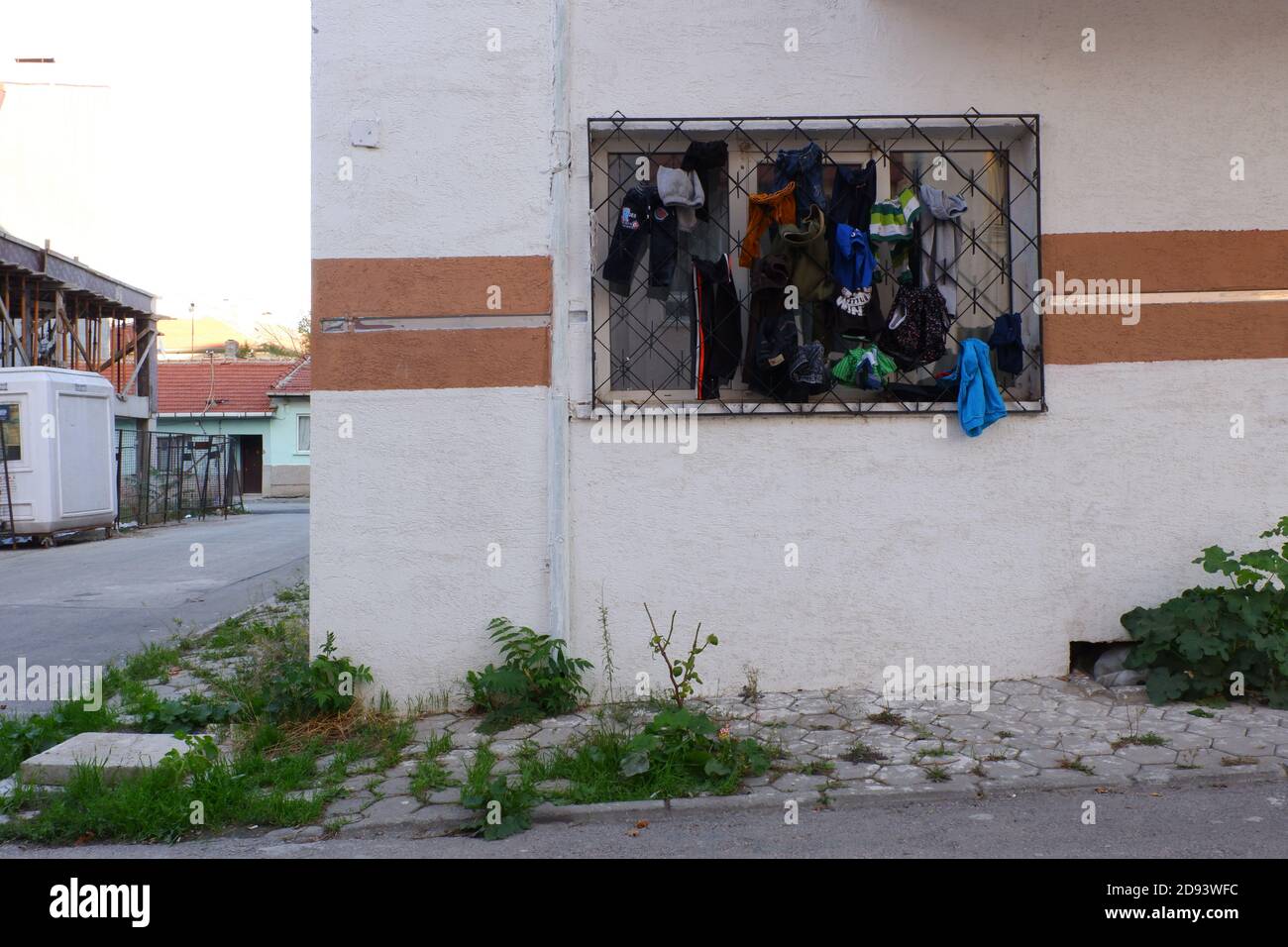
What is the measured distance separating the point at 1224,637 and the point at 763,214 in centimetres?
340

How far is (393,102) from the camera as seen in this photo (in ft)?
18.8

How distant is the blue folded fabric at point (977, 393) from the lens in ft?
18.4

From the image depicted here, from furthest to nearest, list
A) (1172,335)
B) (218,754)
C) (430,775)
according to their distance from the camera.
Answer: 1. (1172,335)
2. (218,754)
3. (430,775)

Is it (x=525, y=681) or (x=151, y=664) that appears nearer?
(x=525, y=681)

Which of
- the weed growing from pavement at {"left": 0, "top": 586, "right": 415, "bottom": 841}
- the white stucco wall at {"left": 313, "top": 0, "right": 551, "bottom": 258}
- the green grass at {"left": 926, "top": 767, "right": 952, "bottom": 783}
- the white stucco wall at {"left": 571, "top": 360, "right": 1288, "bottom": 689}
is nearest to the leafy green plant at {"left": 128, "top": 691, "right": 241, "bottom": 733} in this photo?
the weed growing from pavement at {"left": 0, "top": 586, "right": 415, "bottom": 841}

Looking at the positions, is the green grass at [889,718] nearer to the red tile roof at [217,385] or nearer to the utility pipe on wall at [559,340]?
the utility pipe on wall at [559,340]

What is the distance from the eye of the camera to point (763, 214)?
5891mm

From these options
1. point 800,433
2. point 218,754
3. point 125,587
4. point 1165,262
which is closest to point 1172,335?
point 1165,262

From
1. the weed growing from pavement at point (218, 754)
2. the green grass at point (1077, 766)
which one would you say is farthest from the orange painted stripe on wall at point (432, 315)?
the green grass at point (1077, 766)

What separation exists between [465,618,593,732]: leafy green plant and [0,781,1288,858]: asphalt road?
4.41 ft

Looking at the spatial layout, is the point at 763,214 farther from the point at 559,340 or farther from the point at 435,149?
the point at 435,149

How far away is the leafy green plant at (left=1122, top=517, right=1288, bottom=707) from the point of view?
5246 millimetres

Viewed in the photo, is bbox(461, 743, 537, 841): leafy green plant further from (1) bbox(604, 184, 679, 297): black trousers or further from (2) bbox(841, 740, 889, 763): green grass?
(1) bbox(604, 184, 679, 297): black trousers
